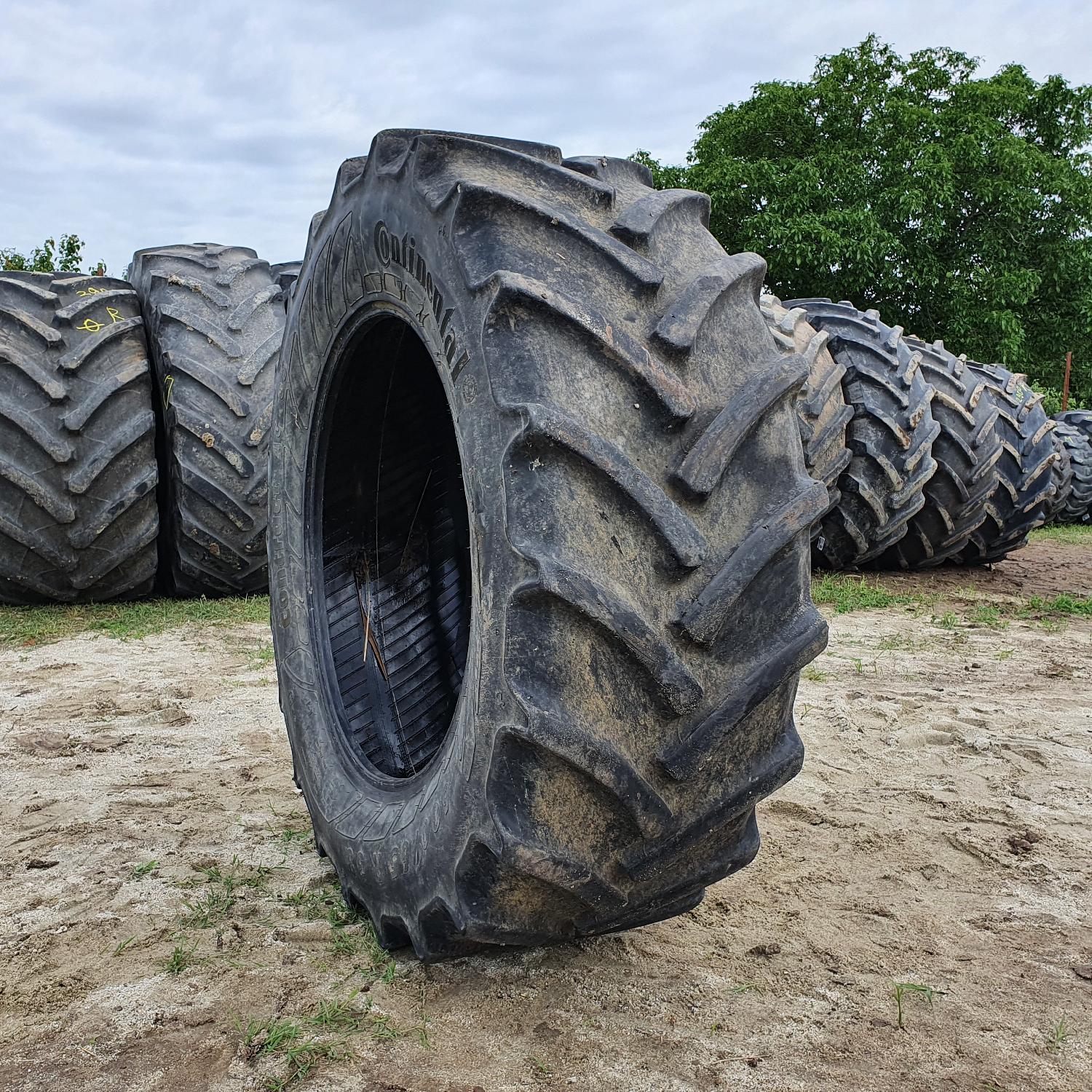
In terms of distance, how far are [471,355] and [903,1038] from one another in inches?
44.1

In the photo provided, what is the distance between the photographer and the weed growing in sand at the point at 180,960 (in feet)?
5.26

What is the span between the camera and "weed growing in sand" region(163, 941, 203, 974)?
160cm

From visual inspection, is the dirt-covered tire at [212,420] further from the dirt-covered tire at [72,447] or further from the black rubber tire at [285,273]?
the black rubber tire at [285,273]

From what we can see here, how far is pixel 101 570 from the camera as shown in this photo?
15.0 ft

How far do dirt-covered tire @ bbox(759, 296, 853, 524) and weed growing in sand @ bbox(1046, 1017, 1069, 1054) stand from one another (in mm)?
4025

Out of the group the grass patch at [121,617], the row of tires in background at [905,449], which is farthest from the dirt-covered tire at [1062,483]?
the grass patch at [121,617]

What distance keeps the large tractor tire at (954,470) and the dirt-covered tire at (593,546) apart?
471 centimetres

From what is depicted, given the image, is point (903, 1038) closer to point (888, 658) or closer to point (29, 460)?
point (888, 658)

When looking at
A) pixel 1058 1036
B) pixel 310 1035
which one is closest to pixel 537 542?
pixel 310 1035

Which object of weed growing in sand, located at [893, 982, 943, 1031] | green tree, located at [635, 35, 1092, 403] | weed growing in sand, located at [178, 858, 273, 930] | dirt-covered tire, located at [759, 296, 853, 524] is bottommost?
weed growing in sand, located at [178, 858, 273, 930]

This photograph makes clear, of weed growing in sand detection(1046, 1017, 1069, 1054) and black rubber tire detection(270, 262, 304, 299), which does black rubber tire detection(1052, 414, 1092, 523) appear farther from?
weed growing in sand detection(1046, 1017, 1069, 1054)

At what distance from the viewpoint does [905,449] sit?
559 centimetres

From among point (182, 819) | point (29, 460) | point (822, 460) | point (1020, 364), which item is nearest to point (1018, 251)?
point (1020, 364)

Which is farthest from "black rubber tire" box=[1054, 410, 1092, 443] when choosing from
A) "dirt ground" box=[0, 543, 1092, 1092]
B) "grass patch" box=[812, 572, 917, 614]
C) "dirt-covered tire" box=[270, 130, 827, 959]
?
"dirt-covered tire" box=[270, 130, 827, 959]
